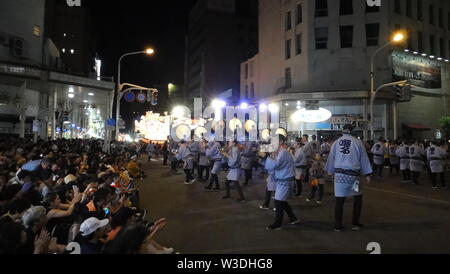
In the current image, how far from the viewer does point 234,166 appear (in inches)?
446

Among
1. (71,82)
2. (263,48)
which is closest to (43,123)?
(71,82)

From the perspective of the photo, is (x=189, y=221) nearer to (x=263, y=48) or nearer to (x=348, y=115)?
(x=348, y=115)

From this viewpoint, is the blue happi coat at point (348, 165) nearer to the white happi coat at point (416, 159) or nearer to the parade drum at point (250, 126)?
the white happi coat at point (416, 159)

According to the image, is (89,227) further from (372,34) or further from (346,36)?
(372,34)

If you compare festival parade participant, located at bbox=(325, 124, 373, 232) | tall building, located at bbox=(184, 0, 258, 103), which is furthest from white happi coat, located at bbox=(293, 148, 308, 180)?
tall building, located at bbox=(184, 0, 258, 103)

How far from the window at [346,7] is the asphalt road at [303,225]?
Result: 23547mm

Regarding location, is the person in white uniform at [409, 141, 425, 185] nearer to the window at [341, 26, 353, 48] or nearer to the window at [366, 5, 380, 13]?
the window at [341, 26, 353, 48]

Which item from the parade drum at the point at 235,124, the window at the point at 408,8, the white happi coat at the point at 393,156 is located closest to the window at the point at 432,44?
the window at the point at 408,8

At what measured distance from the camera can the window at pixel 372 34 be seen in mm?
30766

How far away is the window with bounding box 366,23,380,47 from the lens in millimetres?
30766

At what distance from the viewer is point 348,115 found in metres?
30.4

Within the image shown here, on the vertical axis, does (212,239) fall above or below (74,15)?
below
